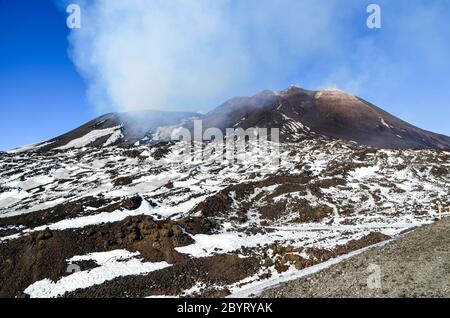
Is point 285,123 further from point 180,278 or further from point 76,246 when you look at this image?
point 180,278

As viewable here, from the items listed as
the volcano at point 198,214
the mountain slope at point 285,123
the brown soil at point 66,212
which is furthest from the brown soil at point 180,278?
the mountain slope at point 285,123

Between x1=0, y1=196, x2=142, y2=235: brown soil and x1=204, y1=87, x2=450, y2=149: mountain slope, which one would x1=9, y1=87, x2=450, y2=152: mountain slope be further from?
x1=0, y1=196, x2=142, y2=235: brown soil

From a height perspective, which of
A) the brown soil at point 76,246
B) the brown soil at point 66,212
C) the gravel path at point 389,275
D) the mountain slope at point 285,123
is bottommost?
the mountain slope at point 285,123

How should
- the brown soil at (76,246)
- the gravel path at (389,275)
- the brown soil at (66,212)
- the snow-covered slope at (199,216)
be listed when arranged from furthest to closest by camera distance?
1. the brown soil at (66,212)
2. the brown soil at (76,246)
3. the snow-covered slope at (199,216)
4. the gravel path at (389,275)

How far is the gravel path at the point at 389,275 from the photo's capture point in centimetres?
1340

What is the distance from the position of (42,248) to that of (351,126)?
12907 cm

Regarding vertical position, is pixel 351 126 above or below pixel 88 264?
below

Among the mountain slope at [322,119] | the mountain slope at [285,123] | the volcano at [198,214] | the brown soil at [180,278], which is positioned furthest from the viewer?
the mountain slope at [285,123]

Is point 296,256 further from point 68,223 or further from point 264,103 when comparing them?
point 264,103

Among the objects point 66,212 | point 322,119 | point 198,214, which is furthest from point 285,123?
point 66,212

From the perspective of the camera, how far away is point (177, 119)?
166 metres

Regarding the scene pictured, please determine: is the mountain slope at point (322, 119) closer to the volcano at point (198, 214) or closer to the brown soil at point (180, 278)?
the volcano at point (198, 214)

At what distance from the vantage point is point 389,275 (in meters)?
14.9
